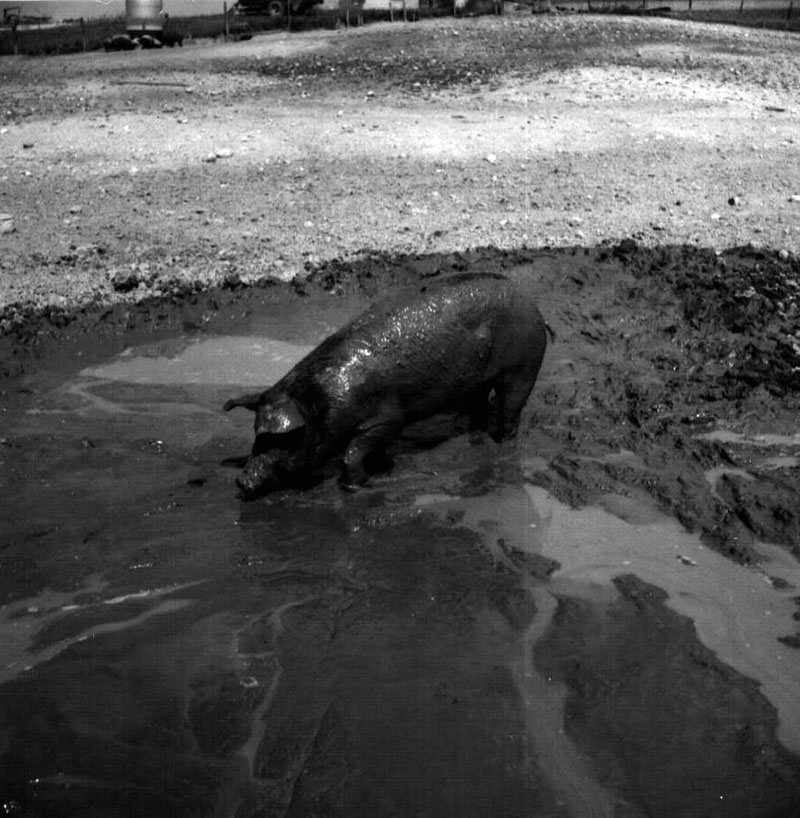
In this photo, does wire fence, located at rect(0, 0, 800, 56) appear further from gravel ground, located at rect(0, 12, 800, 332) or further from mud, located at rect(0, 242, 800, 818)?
mud, located at rect(0, 242, 800, 818)

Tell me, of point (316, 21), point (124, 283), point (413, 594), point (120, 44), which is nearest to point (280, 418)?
point (413, 594)

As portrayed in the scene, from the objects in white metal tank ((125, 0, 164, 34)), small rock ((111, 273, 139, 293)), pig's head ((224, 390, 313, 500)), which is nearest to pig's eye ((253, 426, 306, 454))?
pig's head ((224, 390, 313, 500))

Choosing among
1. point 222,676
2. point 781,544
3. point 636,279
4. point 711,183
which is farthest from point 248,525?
point 711,183

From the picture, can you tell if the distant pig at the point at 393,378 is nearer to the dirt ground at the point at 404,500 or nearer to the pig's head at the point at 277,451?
the pig's head at the point at 277,451

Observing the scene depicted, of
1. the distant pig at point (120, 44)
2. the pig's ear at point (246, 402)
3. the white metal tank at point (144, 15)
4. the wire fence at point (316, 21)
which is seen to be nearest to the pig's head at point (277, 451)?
the pig's ear at point (246, 402)

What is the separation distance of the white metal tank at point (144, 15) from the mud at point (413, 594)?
14.0 meters

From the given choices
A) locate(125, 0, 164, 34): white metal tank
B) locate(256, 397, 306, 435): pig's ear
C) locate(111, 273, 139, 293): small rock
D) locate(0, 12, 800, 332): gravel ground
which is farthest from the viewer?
locate(125, 0, 164, 34): white metal tank

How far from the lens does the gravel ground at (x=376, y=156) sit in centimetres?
946

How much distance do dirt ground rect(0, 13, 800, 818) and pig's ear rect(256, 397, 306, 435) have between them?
44cm

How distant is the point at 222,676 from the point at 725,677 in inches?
83.2

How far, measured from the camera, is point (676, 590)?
509 cm

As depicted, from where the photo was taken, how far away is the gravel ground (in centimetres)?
946

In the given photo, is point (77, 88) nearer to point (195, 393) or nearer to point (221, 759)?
point (195, 393)

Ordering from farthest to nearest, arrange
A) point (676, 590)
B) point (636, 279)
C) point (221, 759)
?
Result: 1. point (636, 279)
2. point (676, 590)
3. point (221, 759)
